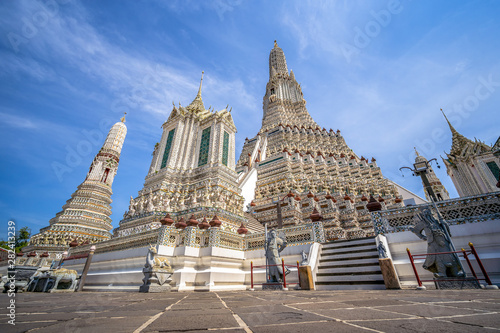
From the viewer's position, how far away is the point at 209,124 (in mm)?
19250

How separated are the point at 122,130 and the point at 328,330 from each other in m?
34.7

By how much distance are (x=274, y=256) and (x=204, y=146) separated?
1284 centimetres

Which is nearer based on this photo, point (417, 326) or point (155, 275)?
point (417, 326)

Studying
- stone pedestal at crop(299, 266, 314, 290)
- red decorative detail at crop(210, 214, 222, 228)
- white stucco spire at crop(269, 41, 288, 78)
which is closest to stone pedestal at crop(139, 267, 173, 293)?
red decorative detail at crop(210, 214, 222, 228)

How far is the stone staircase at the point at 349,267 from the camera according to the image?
20.5 ft

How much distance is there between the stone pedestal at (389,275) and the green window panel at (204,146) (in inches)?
538

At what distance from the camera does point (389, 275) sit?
5.62 m

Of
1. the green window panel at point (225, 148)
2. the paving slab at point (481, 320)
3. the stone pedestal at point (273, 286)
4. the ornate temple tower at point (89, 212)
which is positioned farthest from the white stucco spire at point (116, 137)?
A: the paving slab at point (481, 320)

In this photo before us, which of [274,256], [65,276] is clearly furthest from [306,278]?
[65,276]

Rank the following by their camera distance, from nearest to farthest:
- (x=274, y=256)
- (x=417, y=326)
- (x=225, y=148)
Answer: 1. (x=417, y=326)
2. (x=274, y=256)
3. (x=225, y=148)

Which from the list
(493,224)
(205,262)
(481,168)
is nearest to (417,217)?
(493,224)

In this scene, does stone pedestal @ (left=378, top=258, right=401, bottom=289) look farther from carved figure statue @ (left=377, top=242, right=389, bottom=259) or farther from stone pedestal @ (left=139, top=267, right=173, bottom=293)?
stone pedestal @ (left=139, top=267, right=173, bottom=293)

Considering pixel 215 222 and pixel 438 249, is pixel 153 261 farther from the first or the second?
pixel 438 249

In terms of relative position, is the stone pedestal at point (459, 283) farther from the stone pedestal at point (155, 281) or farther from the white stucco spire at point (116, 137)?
the white stucco spire at point (116, 137)
